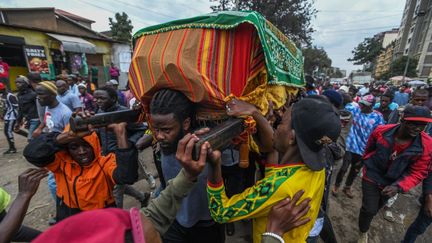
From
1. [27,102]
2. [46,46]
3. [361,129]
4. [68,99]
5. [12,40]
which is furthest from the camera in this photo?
[46,46]

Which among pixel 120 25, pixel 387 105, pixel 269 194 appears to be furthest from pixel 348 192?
pixel 120 25

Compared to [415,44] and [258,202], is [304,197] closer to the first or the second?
[258,202]

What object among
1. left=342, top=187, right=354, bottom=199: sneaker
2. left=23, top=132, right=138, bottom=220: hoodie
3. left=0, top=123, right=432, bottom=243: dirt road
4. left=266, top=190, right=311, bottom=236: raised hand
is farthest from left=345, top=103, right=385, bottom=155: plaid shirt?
left=23, top=132, right=138, bottom=220: hoodie

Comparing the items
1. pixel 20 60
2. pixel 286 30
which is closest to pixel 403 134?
pixel 286 30

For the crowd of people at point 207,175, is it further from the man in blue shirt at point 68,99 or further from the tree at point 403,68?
the tree at point 403,68

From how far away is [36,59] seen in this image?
1138cm

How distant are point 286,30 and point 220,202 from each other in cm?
1462

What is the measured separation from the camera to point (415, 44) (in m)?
44.6

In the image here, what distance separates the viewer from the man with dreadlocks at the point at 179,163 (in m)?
1.48

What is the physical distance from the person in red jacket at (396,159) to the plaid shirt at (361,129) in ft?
4.12

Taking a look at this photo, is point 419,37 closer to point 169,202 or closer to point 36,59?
point 36,59

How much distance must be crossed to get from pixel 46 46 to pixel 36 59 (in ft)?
3.42

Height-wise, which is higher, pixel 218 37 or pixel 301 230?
pixel 218 37

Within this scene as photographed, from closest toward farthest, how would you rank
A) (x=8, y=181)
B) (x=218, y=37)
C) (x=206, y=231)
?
(x=218, y=37)
(x=206, y=231)
(x=8, y=181)
